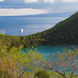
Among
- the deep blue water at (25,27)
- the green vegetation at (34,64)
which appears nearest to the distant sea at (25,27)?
the deep blue water at (25,27)

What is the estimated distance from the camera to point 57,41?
3791 cm

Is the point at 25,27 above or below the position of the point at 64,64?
above

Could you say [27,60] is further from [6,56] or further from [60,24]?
[60,24]

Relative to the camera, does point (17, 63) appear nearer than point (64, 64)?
No

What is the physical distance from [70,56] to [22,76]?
269 centimetres

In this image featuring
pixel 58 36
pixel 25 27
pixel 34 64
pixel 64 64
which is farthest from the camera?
pixel 25 27

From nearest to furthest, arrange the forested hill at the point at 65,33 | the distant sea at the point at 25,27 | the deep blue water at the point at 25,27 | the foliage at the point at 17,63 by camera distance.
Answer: the foliage at the point at 17,63 → the forested hill at the point at 65,33 → the distant sea at the point at 25,27 → the deep blue water at the point at 25,27

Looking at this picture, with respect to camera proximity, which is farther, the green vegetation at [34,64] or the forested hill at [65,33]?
the forested hill at [65,33]

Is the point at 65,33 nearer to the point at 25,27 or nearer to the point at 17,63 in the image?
the point at 25,27

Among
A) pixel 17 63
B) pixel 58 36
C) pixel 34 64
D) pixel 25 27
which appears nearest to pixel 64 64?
pixel 34 64

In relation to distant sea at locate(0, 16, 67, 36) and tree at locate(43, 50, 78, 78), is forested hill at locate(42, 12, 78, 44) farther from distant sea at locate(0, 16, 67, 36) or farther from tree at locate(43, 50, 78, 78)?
tree at locate(43, 50, 78, 78)

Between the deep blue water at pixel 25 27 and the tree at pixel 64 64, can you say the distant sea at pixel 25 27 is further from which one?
the tree at pixel 64 64

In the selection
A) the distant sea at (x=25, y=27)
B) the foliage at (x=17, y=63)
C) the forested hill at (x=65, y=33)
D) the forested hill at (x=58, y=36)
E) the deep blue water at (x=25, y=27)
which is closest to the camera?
the foliage at (x=17, y=63)

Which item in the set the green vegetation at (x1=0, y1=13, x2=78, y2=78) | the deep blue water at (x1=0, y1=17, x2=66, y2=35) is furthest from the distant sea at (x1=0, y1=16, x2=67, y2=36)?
the green vegetation at (x1=0, y1=13, x2=78, y2=78)
